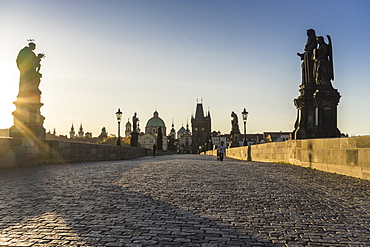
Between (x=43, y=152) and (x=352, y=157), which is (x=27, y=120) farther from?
(x=352, y=157)

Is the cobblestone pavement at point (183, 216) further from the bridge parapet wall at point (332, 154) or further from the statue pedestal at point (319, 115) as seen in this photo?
the statue pedestal at point (319, 115)

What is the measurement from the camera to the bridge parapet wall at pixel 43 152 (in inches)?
431

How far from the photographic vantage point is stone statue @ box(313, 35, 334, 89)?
47.7 ft

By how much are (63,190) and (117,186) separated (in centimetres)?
108

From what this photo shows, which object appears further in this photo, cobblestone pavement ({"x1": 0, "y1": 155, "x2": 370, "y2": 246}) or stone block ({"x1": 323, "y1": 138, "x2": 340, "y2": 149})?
stone block ({"x1": 323, "y1": 138, "x2": 340, "y2": 149})

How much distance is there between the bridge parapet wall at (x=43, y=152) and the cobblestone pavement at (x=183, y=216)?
13.9ft

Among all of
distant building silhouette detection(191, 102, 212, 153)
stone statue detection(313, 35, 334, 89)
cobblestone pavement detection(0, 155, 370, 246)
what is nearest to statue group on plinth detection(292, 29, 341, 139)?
stone statue detection(313, 35, 334, 89)

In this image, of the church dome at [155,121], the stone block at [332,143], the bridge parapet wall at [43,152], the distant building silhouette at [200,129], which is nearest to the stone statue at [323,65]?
the stone block at [332,143]

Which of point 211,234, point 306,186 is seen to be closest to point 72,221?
point 211,234

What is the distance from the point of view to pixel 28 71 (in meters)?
15.1

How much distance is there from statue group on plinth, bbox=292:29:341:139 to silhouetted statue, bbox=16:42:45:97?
36.5 ft

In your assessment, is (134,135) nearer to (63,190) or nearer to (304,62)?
(304,62)

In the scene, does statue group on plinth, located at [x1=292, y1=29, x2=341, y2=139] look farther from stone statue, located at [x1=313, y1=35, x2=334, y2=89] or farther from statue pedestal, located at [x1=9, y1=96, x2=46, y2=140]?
statue pedestal, located at [x1=9, y1=96, x2=46, y2=140]

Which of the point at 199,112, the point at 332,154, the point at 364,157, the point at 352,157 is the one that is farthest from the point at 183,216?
the point at 199,112
